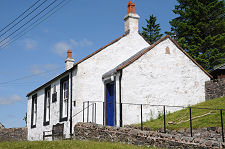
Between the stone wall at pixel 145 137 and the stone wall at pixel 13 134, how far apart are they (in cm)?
1222

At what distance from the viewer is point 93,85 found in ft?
62.2

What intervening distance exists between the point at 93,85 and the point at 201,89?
685cm

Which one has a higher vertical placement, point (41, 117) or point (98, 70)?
point (98, 70)

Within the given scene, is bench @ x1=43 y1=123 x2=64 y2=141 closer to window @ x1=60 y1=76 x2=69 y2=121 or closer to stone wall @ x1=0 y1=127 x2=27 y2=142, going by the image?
window @ x1=60 y1=76 x2=69 y2=121

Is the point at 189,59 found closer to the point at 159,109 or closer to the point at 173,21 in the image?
the point at 159,109

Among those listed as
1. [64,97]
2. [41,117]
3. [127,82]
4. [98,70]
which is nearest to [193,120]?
[127,82]

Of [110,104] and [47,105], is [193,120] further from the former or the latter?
[47,105]

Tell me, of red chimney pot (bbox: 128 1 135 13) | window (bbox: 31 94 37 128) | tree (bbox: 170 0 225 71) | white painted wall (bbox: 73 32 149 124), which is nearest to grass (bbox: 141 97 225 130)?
white painted wall (bbox: 73 32 149 124)

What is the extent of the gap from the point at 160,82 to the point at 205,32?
18.7 m

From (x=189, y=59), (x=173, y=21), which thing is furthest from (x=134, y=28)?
(x=173, y=21)

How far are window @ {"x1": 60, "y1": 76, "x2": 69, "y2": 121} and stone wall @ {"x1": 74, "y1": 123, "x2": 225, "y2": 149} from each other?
4.09 meters

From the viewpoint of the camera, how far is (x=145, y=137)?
11.8 metres

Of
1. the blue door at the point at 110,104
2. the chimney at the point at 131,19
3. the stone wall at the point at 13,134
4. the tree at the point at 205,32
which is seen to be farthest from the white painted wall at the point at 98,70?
the tree at the point at 205,32

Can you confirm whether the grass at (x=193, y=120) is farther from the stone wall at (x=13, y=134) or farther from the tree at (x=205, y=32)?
the tree at (x=205, y=32)
